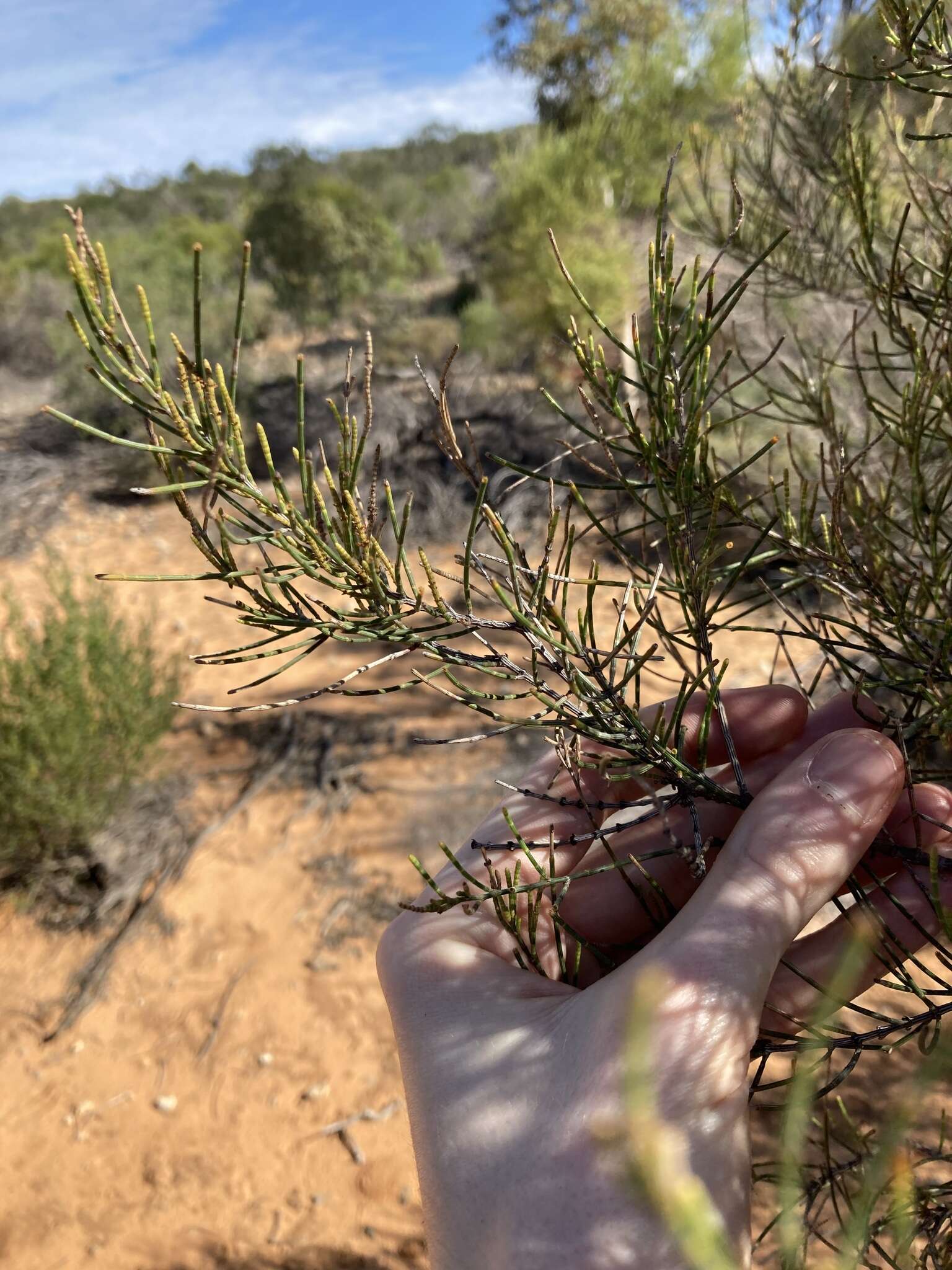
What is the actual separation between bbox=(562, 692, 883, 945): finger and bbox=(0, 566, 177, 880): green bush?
2.62 m

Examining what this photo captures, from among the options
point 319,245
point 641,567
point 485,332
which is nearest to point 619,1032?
point 641,567

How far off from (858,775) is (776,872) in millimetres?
131

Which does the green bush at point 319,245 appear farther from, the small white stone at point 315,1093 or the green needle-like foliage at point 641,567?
the green needle-like foliage at point 641,567

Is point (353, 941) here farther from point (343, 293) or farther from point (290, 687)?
A: point (343, 293)

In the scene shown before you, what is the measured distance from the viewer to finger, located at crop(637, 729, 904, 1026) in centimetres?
78

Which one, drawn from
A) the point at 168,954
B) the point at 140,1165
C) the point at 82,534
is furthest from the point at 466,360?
the point at 140,1165

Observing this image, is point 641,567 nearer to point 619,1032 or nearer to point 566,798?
point 566,798

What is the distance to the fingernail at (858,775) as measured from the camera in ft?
2.68

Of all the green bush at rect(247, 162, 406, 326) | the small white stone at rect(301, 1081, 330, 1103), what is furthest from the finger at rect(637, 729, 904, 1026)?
the green bush at rect(247, 162, 406, 326)

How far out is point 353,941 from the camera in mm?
3152

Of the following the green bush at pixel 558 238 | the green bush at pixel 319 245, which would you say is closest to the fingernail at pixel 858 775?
the green bush at pixel 558 238

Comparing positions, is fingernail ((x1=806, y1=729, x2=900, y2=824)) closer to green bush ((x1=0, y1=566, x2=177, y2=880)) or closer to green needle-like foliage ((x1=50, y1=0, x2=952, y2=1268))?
green needle-like foliage ((x1=50, y1=0, x2=952, y2=1268))

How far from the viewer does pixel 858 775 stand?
0.83m

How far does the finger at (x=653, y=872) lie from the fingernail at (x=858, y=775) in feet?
0.74
